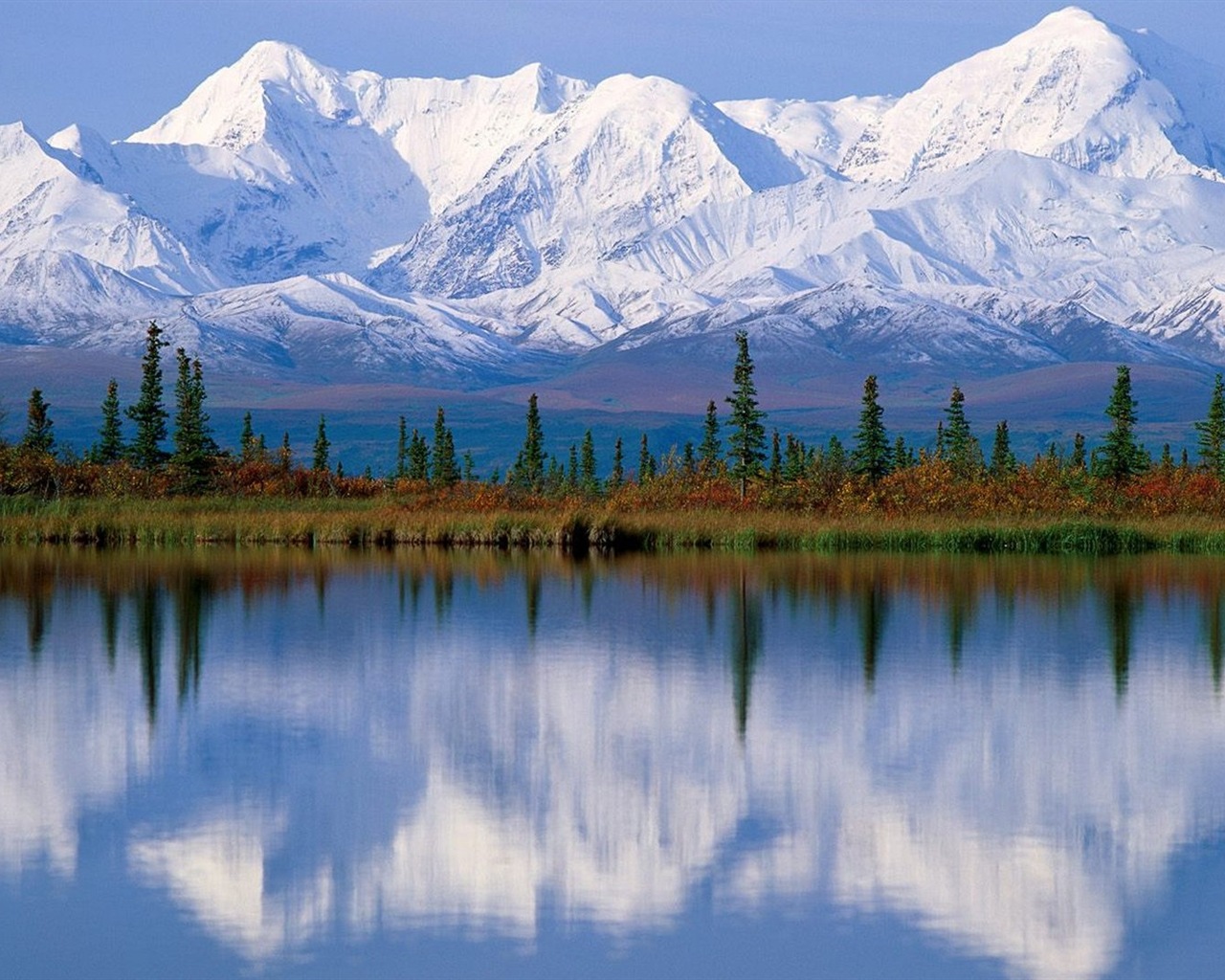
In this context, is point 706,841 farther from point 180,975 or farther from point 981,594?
point 981,594

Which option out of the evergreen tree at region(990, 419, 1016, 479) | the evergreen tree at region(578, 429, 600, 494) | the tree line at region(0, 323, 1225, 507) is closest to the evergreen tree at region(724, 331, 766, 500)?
the tree line at region(0, 323, 1225, 507)

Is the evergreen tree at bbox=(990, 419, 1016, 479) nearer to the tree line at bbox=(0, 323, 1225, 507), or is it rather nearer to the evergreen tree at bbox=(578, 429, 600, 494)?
the tree line at bbox=(0, 323, 1225, 507)

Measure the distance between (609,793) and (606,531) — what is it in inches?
1857

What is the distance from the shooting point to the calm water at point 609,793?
18047mm

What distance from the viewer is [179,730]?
91.1 ft

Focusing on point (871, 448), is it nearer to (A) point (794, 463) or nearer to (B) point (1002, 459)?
(B) point (1002, 459)

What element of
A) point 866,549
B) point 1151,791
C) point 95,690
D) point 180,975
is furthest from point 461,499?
point 180,975

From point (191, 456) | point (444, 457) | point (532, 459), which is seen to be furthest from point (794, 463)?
point (191, 456)

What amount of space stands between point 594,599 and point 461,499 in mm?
34152

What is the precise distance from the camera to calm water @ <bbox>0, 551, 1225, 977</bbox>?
18.0m

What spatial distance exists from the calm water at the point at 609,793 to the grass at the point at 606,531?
81.0 ft

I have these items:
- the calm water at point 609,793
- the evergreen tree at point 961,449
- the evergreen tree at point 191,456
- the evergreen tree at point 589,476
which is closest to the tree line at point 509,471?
the evergreen tree at point 191,456

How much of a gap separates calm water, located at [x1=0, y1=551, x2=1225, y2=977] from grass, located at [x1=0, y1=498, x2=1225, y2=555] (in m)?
24.7

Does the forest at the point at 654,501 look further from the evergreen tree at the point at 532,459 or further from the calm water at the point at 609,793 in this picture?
the calm water at the point at 609,793
